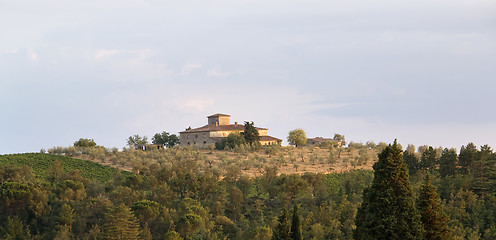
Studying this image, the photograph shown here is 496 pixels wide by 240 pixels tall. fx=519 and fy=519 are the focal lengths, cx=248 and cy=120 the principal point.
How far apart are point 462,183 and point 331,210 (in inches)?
617

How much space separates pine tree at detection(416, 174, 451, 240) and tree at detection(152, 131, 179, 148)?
65977 millimetres

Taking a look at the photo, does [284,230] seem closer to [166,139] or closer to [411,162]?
[411,162]

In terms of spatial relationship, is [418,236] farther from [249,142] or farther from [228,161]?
[249,142]

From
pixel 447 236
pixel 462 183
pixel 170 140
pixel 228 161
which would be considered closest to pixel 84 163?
pixel 228 161

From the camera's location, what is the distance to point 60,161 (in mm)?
66000

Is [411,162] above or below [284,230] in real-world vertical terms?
above

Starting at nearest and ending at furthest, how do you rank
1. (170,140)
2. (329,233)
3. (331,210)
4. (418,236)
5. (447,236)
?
(418,236) → (447,236) → (329,233) → (331,210) → (170,140)

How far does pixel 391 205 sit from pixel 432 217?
416 cm

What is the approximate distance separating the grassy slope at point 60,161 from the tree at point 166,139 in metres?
22.5

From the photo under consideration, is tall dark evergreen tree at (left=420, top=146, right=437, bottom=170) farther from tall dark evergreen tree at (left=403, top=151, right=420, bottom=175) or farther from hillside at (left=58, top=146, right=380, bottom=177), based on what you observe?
hillside at (left=58, top=146, right=380, bottom=177)

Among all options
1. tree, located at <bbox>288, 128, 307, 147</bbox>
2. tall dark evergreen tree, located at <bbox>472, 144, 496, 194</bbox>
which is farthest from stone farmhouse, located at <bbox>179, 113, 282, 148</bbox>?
tall dark evergreen tree, located at <bbox>472, 144, 496, 194</bbox>

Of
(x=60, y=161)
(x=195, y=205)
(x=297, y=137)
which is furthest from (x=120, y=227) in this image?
Answer: (x=297, y=137)

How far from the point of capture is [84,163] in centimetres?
6681

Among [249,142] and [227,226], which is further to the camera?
[249,142]
